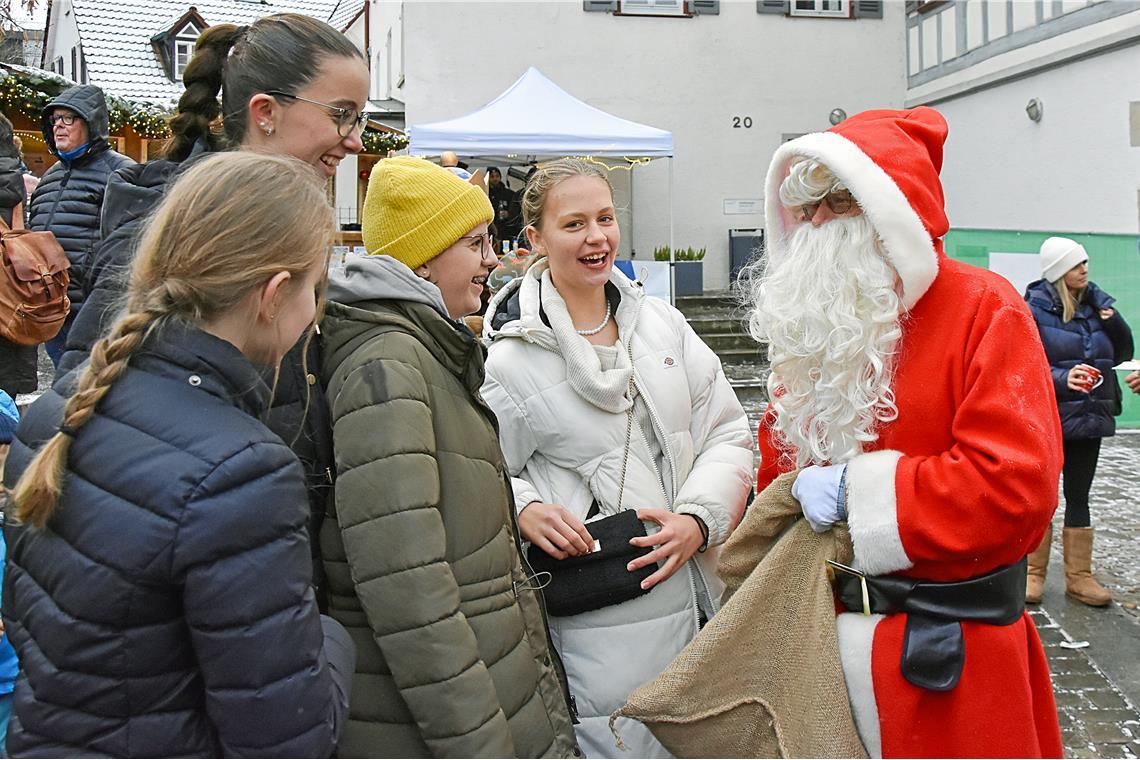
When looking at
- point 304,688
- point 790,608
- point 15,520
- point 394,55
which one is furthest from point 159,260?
point 394,55

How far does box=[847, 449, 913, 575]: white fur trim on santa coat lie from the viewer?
2.00 metres

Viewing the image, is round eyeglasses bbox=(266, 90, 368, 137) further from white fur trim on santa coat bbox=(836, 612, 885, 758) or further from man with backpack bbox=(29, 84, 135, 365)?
man with backpack bbox=(29, 84, 135, 365)

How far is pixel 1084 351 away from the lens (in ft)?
19.0

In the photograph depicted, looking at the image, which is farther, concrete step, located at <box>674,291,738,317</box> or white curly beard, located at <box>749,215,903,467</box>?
concrete step, located at <box>674,291,738,317</box>

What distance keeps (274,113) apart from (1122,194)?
11.7m

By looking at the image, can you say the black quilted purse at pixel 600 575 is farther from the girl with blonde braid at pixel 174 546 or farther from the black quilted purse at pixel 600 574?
the girl with blonde braid at pixel 174 546

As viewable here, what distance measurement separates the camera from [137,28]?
26281 mm

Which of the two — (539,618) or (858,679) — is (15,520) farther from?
(858,679)

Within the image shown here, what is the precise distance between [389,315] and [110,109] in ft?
36.1

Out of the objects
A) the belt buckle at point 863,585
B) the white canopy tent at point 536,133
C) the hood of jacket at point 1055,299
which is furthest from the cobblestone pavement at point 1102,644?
the white canopy tent at point 536,133

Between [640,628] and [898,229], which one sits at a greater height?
[898,229]

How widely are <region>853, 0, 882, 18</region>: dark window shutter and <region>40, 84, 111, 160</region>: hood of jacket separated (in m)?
14.9

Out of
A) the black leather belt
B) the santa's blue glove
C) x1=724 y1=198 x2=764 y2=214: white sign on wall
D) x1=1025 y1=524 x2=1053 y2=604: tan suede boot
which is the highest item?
x1=724 y1=198 x2=764 y2=214: white sign on wall

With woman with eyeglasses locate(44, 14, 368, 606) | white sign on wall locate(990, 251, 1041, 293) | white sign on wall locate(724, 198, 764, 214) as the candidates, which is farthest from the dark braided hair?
white sign on wall locate(724, 198, 764, 214)
